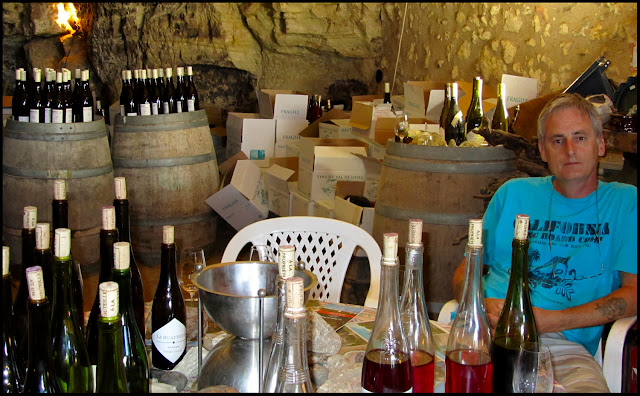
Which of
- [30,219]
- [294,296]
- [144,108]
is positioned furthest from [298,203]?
[294,296]

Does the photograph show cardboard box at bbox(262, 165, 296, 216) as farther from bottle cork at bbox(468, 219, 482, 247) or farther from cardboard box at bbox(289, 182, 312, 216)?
bottle cork at bbox(468, 219, 482, 247)

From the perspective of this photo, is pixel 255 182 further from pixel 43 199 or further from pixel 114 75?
pixel 114 75

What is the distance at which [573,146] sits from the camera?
2010 mm

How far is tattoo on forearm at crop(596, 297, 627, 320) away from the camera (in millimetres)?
1882

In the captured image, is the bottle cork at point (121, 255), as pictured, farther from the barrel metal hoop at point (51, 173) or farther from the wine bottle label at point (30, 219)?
the barrel metal hoop at point (51, 173)

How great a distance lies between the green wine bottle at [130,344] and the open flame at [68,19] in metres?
6.38

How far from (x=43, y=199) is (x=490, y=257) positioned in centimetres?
260

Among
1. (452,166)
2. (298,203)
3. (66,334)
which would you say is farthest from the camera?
(298,203)

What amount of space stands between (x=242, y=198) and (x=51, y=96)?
1.35m

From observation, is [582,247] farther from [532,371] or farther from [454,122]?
[454,122]

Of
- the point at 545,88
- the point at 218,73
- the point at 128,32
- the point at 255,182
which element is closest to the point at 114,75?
the point at 128,32

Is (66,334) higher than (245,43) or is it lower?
lower

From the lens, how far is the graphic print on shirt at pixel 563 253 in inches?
78.7

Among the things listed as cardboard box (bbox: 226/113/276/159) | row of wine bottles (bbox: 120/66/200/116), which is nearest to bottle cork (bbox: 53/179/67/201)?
row of wine bottles (bbox: 120/66/200/116)
